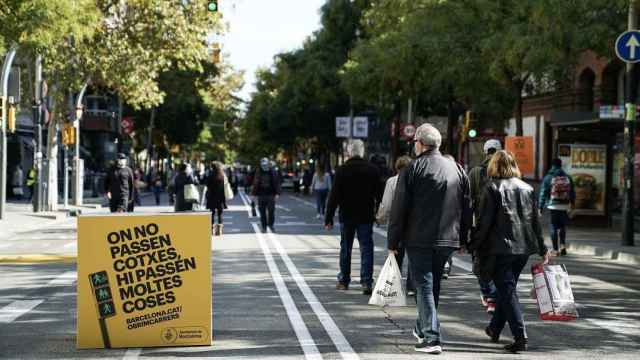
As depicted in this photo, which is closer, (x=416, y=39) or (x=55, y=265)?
(x=55, y=265)

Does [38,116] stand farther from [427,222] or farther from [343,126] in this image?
[343,126]

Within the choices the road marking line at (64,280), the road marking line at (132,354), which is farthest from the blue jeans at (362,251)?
the road marking line at (132,354)

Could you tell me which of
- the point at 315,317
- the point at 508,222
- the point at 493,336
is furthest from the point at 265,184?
the point at 508,222

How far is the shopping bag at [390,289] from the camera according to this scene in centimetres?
973

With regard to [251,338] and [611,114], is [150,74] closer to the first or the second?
[611,114]

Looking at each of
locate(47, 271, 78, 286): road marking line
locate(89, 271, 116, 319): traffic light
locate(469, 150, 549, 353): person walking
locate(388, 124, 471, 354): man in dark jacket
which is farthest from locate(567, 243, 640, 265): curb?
locate(89, 271, 116, 319): traffic light

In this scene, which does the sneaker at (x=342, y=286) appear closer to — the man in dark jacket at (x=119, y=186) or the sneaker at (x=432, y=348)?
the sneaker at (x=432, y=348)

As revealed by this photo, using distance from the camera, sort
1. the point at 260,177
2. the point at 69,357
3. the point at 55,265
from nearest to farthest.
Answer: the point at 69,357 < the point at 55,265 < the point at 260,177

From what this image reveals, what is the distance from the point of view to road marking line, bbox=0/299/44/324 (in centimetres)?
1046

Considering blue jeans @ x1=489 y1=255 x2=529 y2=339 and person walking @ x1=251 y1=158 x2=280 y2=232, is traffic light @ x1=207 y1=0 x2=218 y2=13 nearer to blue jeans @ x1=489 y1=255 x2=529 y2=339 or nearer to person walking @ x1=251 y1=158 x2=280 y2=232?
person walking @ x1=251 y1=158 x2=280 y2=232

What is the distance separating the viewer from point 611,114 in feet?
71.4

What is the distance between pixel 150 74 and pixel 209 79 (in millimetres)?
27967

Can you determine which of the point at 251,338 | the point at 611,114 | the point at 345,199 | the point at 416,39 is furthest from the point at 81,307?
the point at 416,39

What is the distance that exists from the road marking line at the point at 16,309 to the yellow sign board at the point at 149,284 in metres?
→ 2.15
